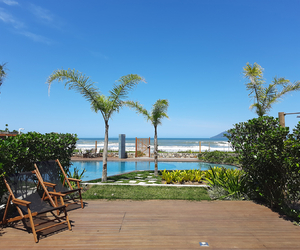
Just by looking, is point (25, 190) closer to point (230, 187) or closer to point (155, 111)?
point (230, 187)

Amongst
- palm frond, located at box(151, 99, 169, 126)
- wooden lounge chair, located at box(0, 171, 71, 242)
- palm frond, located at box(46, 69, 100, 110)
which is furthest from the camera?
palm frond, located at box(151, 99, 169, 126)

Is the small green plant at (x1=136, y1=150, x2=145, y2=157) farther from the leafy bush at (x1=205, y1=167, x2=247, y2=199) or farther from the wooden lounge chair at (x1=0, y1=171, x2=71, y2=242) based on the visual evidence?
the wooden lounge chair at (x1=0, y1=171, x2=71, y2=242)

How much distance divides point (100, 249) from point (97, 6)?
965 centimetres

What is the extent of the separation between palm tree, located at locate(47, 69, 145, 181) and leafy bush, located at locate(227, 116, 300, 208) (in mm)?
4153

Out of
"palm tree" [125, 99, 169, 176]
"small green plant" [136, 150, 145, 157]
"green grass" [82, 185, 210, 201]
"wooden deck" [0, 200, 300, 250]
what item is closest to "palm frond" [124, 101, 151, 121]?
"palm tree" [125, 99, 169, 176]

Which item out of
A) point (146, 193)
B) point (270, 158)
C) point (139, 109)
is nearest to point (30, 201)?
point (146, 193)

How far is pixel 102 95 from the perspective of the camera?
721 centimetres

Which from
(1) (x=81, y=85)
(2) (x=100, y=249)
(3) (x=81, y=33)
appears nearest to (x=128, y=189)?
(2) (x=100, y=249)

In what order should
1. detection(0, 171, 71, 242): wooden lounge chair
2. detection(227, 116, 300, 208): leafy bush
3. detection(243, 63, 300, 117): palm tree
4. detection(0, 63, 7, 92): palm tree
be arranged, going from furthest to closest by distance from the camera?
detection(0, 63, 7, 92): palm tree → detection(243, 63, 300, 117): palm tree → detection(227, 116, 300, 208): leafy bush → detection(0, 171, 71, 242): wooden lounge chair

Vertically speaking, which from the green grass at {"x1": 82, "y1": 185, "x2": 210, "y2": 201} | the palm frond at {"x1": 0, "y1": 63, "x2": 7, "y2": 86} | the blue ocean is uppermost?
the palm frond at {"x1": 0, "y1": 63, "x2": 7, "y2": 86}

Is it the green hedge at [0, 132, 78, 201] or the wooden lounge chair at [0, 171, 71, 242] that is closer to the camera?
the wooden lounge chair at [0, 171, 71, 242]

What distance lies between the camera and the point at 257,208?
13.3 feet

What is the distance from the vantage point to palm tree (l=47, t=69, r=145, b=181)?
6.58m

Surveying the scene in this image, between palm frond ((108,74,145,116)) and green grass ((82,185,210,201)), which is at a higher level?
palm frond ((108,74,145,116))
